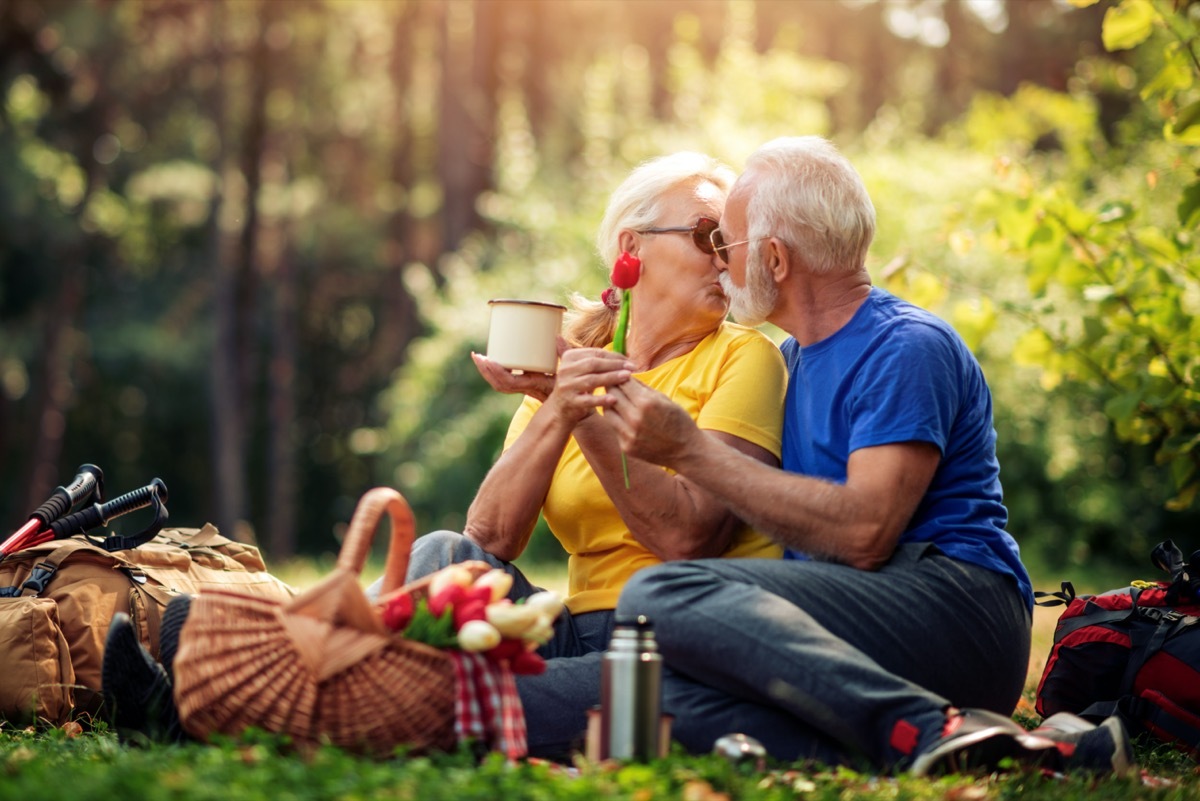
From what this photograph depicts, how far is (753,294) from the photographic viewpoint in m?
3.74

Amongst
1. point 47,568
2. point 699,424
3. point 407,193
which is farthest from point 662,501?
point 407,193

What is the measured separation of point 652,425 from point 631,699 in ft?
2.44

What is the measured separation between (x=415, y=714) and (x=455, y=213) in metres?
16.4

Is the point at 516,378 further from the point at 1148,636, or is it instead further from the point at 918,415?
the point at 1148,636

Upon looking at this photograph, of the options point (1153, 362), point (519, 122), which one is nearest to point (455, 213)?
point (519, 122)

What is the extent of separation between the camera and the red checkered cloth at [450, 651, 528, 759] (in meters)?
3.04

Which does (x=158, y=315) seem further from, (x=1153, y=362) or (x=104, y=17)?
(x=1153, y=362)

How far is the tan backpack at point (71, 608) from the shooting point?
13.1ft

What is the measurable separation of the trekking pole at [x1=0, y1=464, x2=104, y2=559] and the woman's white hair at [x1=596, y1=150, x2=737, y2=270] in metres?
1.77

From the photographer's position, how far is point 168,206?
23359mm

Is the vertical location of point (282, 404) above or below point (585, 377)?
below

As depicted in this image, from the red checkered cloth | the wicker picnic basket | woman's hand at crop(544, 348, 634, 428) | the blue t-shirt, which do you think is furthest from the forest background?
the wicker picnic basket

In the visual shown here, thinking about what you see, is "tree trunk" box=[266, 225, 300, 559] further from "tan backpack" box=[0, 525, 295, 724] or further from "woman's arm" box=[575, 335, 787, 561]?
"woman's arm" box=[575, 335, 787, 561]

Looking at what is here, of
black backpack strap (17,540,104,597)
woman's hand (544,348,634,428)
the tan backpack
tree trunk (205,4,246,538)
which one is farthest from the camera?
tree trunk (205,4,246,538)
